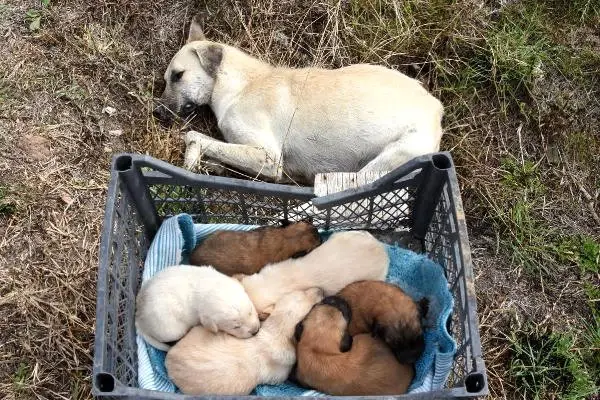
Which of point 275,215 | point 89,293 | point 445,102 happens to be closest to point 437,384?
point 275,215

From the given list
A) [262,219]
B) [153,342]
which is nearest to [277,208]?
[262,219]

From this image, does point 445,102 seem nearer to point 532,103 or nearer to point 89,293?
point 532,103

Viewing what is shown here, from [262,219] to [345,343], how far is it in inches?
40.3

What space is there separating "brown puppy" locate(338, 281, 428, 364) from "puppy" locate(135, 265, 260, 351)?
0.55 metres

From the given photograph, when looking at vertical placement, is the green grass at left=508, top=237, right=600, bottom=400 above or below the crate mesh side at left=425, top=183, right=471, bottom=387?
below

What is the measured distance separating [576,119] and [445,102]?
104cm

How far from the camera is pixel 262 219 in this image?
4008mm

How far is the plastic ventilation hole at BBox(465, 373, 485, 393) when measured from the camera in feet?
8.86

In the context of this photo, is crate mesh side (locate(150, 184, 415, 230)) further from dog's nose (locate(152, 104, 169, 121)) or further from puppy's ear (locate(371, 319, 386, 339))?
dog's nose (locate(152, 104, 169, 121))

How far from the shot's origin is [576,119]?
202 inches

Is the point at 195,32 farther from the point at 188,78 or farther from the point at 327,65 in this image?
the point at 327,65

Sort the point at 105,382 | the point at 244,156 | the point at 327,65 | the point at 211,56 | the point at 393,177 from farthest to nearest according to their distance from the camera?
the point at 327,65, the point at 211,56, the point at 244,156, the point at 393,177, the point at 105,382

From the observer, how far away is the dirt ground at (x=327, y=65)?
405cm

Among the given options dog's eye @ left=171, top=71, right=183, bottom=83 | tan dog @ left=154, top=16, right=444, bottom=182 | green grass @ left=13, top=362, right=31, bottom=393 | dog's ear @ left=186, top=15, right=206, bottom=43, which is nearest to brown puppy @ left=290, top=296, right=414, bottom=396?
tan dog @ left=154, top=16, right=444, bottom=182
